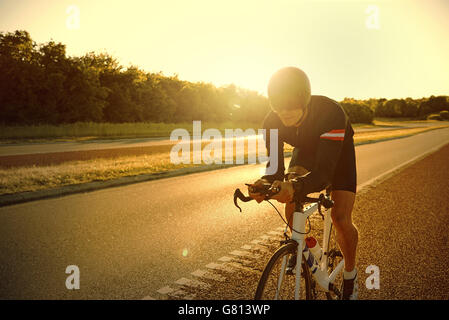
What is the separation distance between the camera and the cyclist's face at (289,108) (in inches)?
89.8

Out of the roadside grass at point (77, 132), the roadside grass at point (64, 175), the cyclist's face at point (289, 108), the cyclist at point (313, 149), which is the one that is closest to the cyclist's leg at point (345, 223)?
the cyclist at point (313, 149)

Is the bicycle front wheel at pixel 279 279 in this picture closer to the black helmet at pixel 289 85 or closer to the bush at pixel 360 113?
the black helmet at pixel 289 85

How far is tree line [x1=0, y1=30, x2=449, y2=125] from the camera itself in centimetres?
3167

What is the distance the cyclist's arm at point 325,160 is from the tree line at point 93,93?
33.4 m

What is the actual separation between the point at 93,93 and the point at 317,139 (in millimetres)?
38247

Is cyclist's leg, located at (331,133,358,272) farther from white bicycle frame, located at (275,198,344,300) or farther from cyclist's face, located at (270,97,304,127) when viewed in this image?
cyclist's face, located at (270,97,304,127)

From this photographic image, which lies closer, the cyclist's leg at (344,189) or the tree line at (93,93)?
the cyclist's leg at (344,189)

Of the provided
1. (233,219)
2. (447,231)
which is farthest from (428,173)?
(233,219)

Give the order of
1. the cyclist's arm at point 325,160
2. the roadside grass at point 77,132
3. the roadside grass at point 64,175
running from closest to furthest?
the cyclist's arm at point 325,160 → the roadside grass at point 64,175 → the roadside grass at point 77,132

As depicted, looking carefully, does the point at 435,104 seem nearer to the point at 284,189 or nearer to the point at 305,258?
the point at 305,258

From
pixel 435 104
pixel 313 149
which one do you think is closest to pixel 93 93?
pixel 313 149

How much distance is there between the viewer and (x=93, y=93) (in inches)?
1463

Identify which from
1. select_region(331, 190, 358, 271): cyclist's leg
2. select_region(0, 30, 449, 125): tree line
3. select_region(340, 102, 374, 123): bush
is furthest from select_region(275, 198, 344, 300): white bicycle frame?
select_region(340, 102, 374, 123): bush
